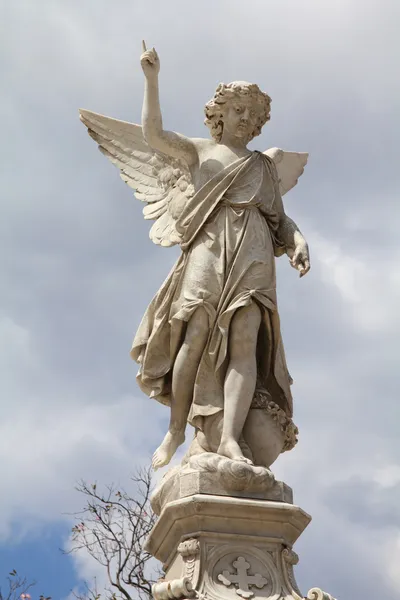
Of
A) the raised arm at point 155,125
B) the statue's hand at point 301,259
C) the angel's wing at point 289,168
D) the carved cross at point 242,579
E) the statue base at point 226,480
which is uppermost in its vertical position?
the angel's wing at point 289,168

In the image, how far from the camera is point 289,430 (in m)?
8.00

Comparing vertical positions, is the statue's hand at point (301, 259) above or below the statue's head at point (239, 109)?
below

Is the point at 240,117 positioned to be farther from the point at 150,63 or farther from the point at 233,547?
the point at 233,547

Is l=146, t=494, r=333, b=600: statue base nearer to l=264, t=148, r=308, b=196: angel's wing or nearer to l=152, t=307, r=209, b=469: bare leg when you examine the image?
l=152, t=307, r=209, b=469: bare leg

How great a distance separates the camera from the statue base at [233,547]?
6980 millimetres

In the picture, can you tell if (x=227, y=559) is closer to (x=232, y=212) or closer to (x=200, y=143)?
(x=232, y=212)

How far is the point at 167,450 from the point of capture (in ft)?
26.5

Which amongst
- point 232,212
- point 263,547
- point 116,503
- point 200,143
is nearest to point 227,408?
point 263,547

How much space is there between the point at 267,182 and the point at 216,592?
340 centimetres

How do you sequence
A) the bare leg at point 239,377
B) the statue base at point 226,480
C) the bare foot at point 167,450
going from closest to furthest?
the statue base at point 226,480
the bare leg at point 239,377
the bare foot at point 167,450

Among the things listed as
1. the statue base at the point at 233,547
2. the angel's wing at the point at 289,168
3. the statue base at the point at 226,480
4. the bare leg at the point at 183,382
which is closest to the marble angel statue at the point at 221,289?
the bare leg at the point at 183,382

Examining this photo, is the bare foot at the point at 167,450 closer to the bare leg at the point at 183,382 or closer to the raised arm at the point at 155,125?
the bare leg at the point at 183,382

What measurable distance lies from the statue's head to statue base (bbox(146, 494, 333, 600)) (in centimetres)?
317

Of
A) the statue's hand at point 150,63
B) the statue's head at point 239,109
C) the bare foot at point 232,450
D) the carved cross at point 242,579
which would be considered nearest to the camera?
the carved cross at point 242,579
